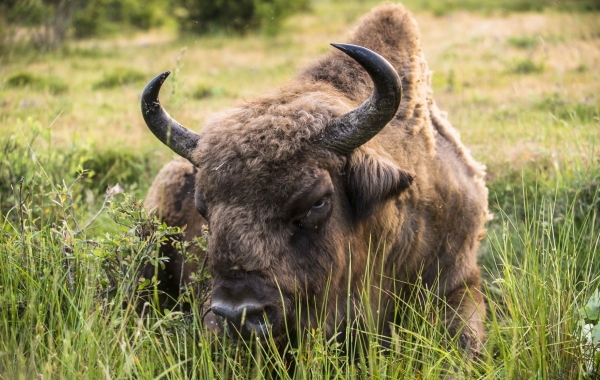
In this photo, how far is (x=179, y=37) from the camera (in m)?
17.6

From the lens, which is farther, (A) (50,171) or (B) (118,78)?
(B) (118,78)

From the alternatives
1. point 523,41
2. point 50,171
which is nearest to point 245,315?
point 50,171

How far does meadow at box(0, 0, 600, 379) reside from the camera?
2.98 metres

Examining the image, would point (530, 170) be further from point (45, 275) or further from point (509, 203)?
point (45, 275)

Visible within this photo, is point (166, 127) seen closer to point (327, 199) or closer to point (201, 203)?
point (201, 203)

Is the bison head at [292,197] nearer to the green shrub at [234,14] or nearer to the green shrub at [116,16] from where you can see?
the green shrub at [234,14]

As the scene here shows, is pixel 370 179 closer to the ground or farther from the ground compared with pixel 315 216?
farther from the ground

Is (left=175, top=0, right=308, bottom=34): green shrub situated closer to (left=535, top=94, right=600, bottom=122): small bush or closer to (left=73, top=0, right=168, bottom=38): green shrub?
(left=73, top=0, right=168, bottom=38): green shrub

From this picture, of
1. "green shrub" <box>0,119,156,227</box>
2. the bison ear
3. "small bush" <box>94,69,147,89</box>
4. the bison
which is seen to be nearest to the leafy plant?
the bison

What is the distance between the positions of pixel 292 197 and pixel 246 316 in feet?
2.10

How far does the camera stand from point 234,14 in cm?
1761

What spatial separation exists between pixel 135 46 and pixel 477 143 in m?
12.8

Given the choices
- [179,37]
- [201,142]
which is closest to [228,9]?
[179,37]

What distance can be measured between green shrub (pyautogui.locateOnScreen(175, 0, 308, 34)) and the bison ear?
1348 cm
